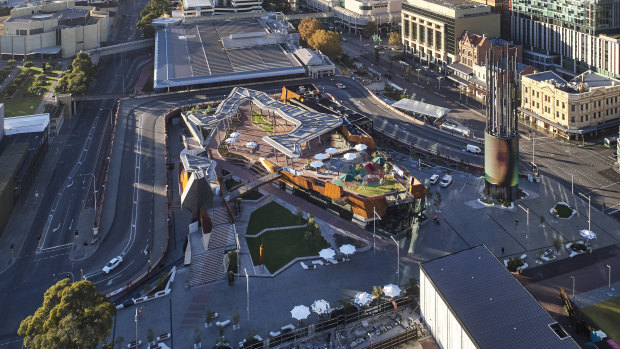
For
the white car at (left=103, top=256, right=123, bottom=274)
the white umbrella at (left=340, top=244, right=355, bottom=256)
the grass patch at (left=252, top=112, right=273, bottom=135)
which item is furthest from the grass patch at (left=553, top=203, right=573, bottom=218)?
the white car at (left=103, top=256, right=123, bottom=274)

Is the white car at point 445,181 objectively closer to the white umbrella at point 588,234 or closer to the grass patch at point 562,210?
the grass patch at point 562,210

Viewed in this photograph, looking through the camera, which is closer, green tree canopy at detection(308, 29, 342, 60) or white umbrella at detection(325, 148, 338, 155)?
white umbrella at detection(325, 148, 338, 155)

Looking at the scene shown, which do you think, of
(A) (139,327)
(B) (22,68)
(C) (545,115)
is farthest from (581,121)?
(B) (22,68)

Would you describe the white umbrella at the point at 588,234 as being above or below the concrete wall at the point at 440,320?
above

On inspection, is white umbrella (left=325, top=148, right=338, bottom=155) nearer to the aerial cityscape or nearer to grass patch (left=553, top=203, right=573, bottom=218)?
the aerial cityscape

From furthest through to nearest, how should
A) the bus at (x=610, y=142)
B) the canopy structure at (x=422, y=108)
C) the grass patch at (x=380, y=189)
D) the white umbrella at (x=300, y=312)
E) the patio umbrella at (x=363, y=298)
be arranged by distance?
the canopy structure at (x=422, y=108) < the bus at (x=610, y=142) < the grass patch at (x=380, y=189) < the patio umbrella at (x=363, y=298) < the white umbrella at (x=300, y=312)

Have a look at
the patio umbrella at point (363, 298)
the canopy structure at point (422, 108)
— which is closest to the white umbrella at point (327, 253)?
the patio umbrella at point (363, 298)
